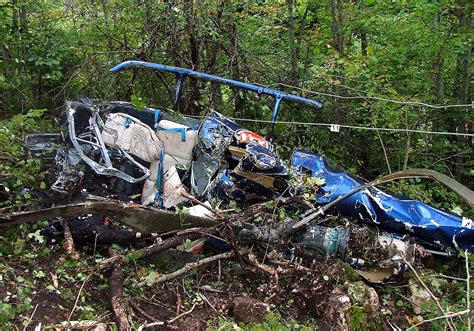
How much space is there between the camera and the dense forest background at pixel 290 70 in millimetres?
6289

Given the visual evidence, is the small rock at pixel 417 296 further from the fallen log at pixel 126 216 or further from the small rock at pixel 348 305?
the fallen log at pixel 126 216

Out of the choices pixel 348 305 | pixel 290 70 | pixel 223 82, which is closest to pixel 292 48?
pixel 290 70

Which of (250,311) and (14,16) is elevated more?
(14,16)

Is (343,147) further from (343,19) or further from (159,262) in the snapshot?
(159,262)

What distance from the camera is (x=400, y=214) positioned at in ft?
15.3

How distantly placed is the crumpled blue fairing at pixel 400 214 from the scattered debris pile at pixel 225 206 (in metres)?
0.01

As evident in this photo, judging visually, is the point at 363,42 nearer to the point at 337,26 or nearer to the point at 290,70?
the point at 337,26

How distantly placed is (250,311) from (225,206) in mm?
1370

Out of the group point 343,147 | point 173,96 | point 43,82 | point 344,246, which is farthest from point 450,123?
point 43,82

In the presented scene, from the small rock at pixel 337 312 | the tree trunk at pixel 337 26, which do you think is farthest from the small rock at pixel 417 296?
the tree trunk at pixel 337 26

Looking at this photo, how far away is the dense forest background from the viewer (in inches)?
248

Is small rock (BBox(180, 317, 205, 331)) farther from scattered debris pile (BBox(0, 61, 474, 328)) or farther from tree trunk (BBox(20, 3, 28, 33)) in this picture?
tree trunk (BBox(20, 3, 28, 33))

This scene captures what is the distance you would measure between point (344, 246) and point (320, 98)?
2912 mm

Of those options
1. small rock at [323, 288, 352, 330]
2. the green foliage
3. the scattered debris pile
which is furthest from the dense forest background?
small rock at [323, 288, 352, 330]
